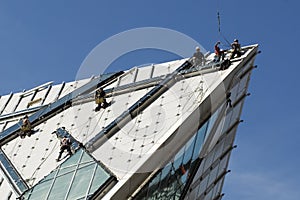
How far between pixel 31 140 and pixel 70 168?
6102mm

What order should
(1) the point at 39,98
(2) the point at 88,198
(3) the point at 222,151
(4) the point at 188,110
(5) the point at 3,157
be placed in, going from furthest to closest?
1. (1) the point at 39,98
2. (3) the point at 222,151
3. (5) the point at 3,157
4. (4) the point at 188,110
5. (2) the point at 88,198

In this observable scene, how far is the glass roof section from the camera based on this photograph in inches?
899

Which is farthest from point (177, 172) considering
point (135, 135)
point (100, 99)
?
point (100, 99)

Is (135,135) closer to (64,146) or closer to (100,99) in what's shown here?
(64,146)

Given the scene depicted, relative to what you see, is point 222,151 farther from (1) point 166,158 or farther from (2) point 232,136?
(1) point 166,158

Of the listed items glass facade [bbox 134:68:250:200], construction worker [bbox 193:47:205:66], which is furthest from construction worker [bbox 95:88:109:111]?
glass facade [bbox 134:68:250:200]

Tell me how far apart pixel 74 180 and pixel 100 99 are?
749 cm

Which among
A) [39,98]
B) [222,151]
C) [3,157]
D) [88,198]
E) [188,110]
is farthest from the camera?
[39,98]

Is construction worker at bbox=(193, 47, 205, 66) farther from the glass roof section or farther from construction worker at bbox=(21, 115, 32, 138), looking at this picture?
the glass roof section

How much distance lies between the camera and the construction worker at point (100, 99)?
30.2 metres

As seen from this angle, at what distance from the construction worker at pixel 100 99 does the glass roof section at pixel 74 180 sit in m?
4.89

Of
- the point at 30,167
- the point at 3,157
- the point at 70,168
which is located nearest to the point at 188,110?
the point at 70,168

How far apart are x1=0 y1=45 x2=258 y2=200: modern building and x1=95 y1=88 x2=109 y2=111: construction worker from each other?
0.24 m

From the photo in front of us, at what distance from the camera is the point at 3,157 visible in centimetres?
2962
